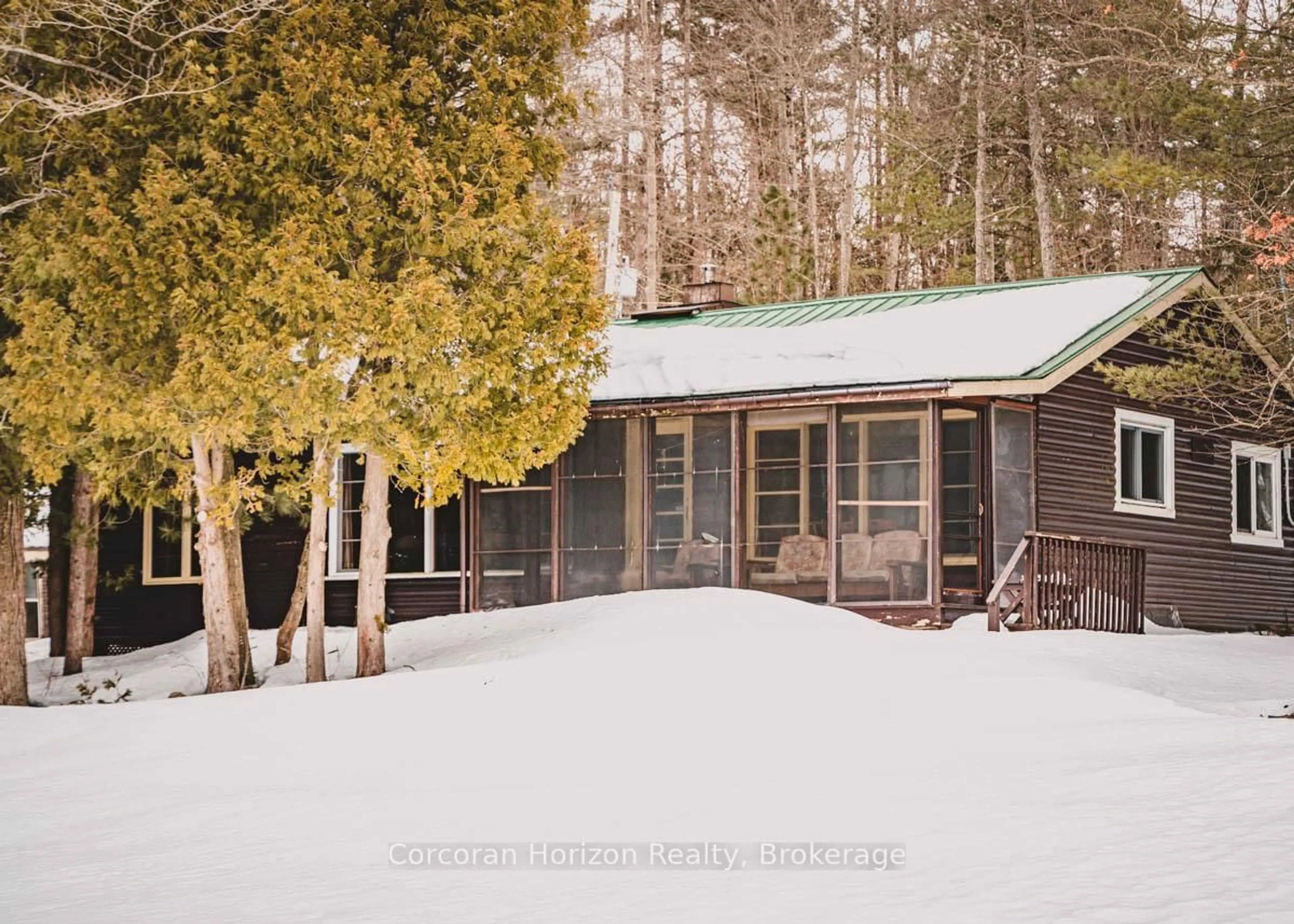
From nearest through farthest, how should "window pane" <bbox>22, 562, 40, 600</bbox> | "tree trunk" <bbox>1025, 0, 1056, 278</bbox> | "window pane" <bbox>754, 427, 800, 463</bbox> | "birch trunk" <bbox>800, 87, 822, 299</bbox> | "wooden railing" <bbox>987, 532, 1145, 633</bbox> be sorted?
1. "wooden railing" <bbox>987, 532, 1145, 633</bbox>
2. "window pane" <bbox>754, 427, 800, 463</bbox>
3. "tree trunk" <bbox>1025, 0, 1056, 278</bbox>
4. "birch trunk" <bbox>800, 87, 822, 299</bbox>
5. "window pane" <bbox>22, 562, 40, 600</bbox>

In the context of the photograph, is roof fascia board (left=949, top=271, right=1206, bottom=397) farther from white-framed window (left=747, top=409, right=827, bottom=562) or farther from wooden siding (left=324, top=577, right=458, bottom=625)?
wooden siding (left=324, top=577, right=458, bottom=625)

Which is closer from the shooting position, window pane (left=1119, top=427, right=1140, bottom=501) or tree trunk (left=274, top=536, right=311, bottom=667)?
tree trunk (left=274, top=536, right=311, bottom=667)

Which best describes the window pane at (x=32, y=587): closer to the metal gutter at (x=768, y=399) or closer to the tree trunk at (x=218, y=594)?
the tree trunk at (x=218, y=594)

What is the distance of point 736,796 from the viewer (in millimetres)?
9305

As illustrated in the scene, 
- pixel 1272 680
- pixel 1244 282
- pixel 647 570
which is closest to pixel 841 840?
pixel 1272 680

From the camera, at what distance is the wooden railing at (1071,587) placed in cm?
1675

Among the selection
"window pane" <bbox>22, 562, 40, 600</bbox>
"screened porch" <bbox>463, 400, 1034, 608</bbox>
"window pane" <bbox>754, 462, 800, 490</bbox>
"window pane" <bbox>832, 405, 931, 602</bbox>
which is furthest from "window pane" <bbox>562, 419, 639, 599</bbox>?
"window pane" <bbox>22, 562, 40, 600</bbox>

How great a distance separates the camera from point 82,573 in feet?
69.7

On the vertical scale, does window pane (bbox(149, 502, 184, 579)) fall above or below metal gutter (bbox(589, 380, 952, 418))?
below

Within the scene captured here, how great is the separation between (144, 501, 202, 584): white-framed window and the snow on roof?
21.5ft

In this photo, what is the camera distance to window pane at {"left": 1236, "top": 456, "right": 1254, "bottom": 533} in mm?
22172

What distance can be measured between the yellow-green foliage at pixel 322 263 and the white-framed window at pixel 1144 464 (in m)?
7.19

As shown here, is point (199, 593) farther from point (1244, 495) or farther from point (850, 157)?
point (850, 157)

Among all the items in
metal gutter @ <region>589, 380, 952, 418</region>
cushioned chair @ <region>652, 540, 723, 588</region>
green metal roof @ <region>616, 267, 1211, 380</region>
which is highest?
green metal roof @ <region>616, 267, 1211, 380</region>
